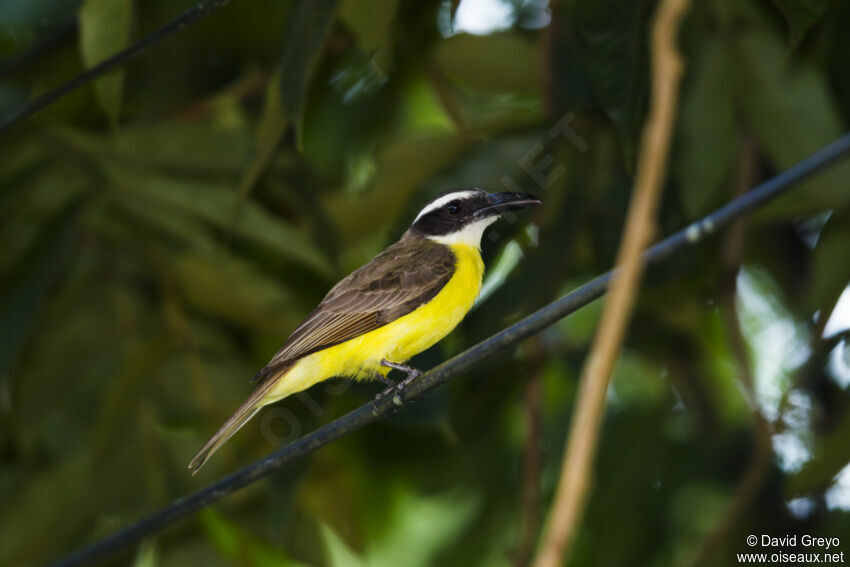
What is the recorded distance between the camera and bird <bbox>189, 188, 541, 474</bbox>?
252 centimetres

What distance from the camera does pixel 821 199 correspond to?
3.43 meters

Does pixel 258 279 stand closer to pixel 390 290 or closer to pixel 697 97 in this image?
A: pixel 390 290

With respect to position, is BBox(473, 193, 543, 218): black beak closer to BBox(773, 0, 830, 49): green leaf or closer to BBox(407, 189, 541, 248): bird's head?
BBox(407, 189, 541, 248): bird's head

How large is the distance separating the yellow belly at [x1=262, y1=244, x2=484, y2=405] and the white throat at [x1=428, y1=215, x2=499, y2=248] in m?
0.18

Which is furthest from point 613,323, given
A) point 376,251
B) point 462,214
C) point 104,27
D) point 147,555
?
point 147,555

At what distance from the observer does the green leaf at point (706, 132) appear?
3385 mm

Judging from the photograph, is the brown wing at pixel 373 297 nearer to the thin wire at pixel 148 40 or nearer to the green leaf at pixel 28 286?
the thin wire at pixel 148 40

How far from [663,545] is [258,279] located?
2270 millimetres

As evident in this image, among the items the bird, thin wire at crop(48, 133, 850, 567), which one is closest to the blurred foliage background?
the bird

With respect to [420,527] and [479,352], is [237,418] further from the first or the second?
[420,527]

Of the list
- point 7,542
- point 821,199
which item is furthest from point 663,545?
point 7,542

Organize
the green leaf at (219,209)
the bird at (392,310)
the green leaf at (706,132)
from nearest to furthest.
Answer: the bird at (392,310) → the green leaf at (706,132) → the green leaf at (219,209)

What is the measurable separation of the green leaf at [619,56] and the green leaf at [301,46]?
66 centimetres

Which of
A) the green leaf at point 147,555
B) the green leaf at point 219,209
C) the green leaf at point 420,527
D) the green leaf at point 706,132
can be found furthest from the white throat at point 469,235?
the green leaf at point 420,527
